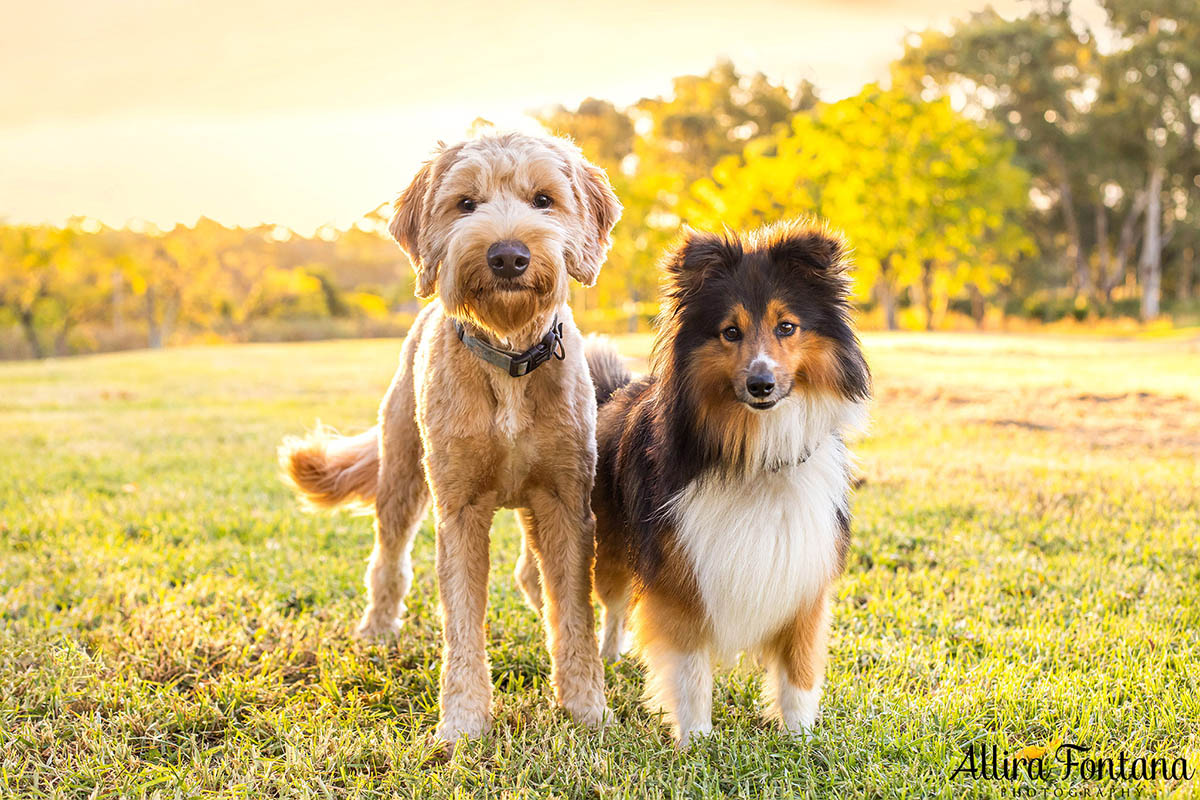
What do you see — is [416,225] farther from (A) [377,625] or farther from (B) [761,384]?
(A) [377,625]

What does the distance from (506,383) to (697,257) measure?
842 millimetres

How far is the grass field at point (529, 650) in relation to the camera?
2812mm

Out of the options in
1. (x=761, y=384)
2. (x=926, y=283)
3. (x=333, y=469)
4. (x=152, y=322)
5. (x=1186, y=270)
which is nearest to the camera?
(x=761, y=384)

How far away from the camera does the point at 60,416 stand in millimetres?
11594

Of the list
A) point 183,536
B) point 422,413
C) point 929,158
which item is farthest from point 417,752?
point 929,158

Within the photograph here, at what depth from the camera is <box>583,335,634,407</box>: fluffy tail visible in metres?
4.15

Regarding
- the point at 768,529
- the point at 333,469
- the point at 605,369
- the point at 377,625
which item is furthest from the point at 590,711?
the point at 333,469

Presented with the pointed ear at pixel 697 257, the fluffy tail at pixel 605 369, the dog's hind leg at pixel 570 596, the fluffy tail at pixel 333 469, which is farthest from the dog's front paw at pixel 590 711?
the fluffy tail at pixel 333 469

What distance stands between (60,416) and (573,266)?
11144 mm

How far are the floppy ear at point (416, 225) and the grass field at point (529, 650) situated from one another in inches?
65.4

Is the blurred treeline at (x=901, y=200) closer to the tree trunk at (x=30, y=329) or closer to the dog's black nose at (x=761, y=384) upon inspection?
the tree trunk at (x=30, y=329)

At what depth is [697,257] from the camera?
3012 millimetres

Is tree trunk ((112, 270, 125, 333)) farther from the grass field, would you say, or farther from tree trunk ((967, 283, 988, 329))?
tree trunk ((967, 283, 988, 329))

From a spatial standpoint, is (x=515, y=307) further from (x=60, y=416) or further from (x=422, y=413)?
(x=60, y=416)
